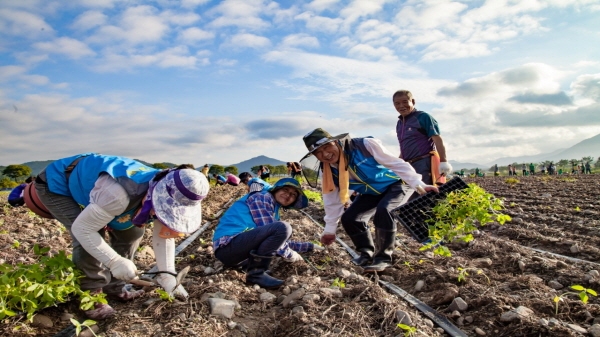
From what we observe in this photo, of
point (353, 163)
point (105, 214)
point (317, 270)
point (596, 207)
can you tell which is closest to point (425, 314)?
point (317, 270)

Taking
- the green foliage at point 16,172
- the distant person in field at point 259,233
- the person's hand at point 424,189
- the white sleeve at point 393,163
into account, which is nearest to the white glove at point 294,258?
the distant person in field at point 259,233

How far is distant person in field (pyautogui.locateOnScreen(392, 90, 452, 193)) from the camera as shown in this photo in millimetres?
4375

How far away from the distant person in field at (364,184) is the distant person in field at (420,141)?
594 millimetres

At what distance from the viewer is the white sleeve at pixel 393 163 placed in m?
3.60

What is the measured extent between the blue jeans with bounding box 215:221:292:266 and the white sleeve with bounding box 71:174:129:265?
48.1 inches

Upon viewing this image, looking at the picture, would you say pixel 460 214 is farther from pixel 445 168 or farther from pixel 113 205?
pixel 113 205

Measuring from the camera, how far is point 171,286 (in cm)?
285

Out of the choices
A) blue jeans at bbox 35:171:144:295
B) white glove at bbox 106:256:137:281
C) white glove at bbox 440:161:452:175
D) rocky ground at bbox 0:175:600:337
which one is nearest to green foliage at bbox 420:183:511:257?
rocky ground at bbox 0:175:600:337

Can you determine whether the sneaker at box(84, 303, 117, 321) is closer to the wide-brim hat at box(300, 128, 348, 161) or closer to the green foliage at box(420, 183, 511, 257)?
the wide-brim hat at box(300, 128, 348, 161)

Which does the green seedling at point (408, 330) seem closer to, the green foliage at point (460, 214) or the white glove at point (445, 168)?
the green foliage at point (460, 214)

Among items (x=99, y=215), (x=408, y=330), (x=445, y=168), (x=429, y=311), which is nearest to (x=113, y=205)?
(x=99, y=215)

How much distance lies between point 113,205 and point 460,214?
2.48 meters

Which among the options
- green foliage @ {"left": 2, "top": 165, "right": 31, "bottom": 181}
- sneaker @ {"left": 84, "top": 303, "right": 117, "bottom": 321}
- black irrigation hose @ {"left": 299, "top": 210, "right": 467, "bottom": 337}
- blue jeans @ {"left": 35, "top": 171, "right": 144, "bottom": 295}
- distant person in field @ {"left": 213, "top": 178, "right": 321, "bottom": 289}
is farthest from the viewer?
green foliage @ {"left": 2, "top": 165, "right": 31, "bottom": 181}

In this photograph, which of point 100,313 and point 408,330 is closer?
Result: point 408,330
